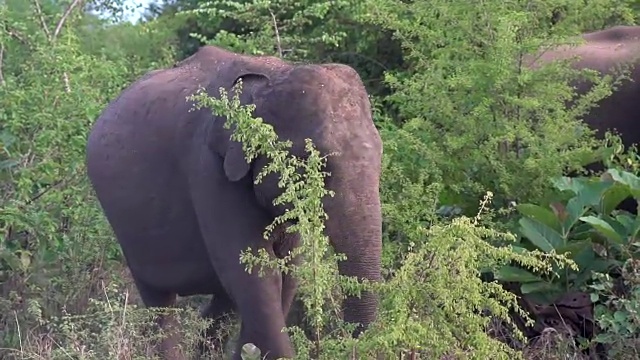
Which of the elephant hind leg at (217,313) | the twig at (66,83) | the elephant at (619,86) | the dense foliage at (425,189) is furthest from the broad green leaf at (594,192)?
the twig at (66,83)

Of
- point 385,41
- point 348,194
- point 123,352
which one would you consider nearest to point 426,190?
point 348,194

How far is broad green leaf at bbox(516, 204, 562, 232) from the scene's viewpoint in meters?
6.27

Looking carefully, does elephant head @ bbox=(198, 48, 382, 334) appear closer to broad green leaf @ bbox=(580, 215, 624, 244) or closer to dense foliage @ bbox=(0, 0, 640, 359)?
dense foliage @ bbox=(0, 0, 640, 359)

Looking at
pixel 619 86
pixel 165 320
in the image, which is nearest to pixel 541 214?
pixel 165 320

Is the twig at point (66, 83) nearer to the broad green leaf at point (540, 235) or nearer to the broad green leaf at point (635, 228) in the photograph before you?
the broad green leaf at point (540, 235)

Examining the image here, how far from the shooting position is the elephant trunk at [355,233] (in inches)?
199

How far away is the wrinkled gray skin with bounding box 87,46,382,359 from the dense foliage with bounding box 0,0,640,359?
197mm

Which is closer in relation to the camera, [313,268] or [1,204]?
[313,268]

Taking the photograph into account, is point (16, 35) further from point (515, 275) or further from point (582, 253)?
point (582, 253)

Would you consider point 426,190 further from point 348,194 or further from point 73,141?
point 73,141

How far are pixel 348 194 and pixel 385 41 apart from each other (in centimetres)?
618

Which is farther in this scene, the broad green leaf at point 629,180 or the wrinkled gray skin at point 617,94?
the wrinkled gray skin at point 617,94

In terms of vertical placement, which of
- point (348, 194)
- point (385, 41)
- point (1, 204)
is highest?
point (348, 194)

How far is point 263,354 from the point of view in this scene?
17.7 ft
